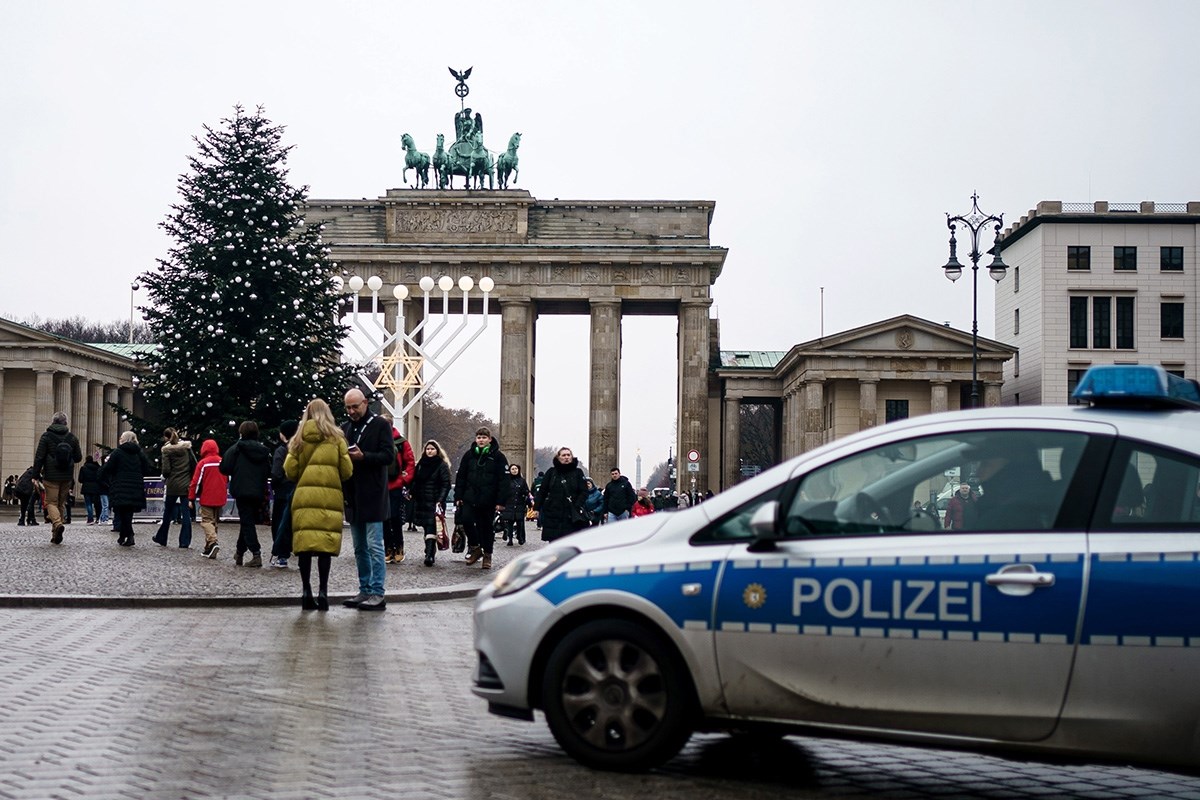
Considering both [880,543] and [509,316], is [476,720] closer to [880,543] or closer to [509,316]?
[880,543]

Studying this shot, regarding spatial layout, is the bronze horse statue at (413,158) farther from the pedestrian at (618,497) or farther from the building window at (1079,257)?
the pedestrian at (618,497)

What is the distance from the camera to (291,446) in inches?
577

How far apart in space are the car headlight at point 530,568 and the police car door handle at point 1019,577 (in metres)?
1.94

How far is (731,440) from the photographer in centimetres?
8912

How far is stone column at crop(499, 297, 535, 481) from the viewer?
3255 inches

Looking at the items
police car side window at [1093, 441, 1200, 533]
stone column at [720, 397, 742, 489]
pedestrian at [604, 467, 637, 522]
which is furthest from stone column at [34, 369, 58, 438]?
police car side window at [1093, 441, 1200, 533]

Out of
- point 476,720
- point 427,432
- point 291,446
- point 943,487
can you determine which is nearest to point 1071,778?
point 943,487

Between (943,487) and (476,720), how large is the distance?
3051 millimetres

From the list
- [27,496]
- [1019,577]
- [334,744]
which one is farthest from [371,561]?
[27,496]

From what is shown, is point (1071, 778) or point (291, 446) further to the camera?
point (291, 446)

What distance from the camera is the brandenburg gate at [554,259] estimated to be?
272 feet

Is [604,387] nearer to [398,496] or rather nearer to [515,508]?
[515,508]

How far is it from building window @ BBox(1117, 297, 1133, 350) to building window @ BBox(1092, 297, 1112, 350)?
1.55ft

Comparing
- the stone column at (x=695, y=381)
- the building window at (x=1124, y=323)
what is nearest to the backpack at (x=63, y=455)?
the stone column at (x=695, y=381)
